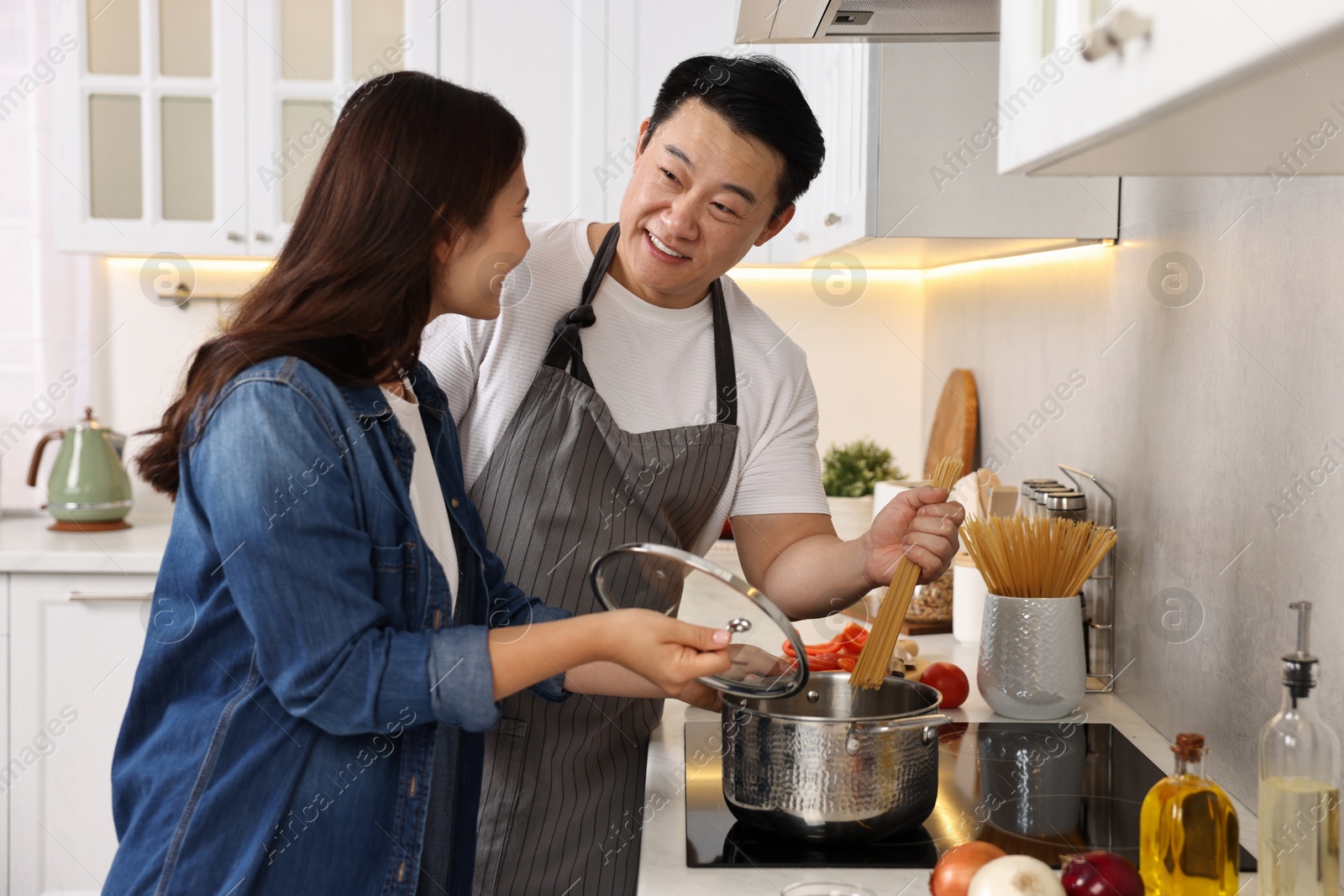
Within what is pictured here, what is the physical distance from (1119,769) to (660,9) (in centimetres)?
196

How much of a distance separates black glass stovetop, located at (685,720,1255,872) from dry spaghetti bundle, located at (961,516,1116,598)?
0.52ft

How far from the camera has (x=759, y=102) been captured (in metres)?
1.26

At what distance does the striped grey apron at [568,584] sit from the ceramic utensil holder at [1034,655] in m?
0.39

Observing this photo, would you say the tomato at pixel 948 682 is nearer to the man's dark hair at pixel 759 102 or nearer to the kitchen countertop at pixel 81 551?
the man's dark hair at pixel 759 102

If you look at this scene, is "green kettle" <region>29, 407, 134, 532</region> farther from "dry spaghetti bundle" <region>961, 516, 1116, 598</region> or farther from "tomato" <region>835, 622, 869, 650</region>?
"dry spaghetti bundle" <region>961, 516, 1116, 598</region>

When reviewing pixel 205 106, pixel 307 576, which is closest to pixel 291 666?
pixel 307 576

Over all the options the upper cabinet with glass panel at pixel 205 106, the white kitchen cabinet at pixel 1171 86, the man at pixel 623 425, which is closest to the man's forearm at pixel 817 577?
the man at pixel 623 425

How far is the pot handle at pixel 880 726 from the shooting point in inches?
36.1

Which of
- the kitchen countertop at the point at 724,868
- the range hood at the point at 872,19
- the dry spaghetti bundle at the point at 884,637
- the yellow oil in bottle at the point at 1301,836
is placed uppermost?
the range hood at the point at 872,19

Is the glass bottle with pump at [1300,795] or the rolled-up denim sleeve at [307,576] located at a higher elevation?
the rolled-up denim sleeve at [307,576]

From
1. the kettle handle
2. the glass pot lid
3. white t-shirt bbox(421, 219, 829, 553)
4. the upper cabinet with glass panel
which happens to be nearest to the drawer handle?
the kettle handle

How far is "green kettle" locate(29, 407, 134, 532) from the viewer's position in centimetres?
253

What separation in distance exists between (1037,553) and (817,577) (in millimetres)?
251

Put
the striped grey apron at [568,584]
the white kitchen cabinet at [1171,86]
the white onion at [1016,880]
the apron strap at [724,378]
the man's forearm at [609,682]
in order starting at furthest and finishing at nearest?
the apron strap at [724,378] → the striped grey apron at [568,584] → the man's forearm at [609,682] → the white onion at [1016,880] → the white kitchen cabinet at [1171,86]
